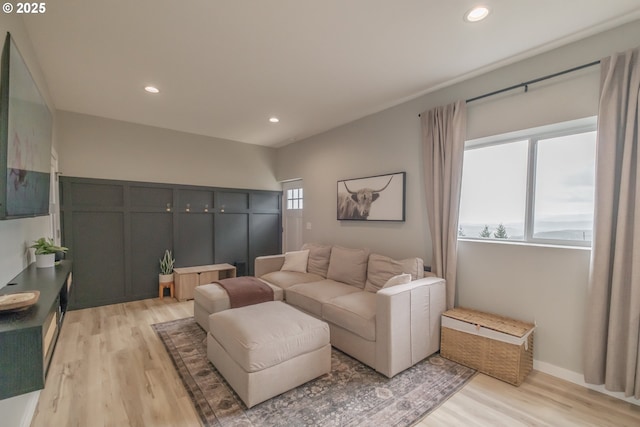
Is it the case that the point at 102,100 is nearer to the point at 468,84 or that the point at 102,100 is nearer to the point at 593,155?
the point at 468,84

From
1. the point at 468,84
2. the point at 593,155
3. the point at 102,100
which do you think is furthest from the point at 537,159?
the point at 102,100

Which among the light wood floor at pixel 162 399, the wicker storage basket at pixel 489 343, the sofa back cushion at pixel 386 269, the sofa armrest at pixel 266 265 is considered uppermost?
the sofa back cushion at pixel 386 269

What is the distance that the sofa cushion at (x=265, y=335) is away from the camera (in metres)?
1.91

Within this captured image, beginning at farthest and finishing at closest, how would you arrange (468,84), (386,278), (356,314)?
(386,278), (468,84), (356,314)

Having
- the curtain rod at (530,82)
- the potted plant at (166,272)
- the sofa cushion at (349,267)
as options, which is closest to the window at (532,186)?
the curtain rod at (530,82)

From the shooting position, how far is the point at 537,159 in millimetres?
2486

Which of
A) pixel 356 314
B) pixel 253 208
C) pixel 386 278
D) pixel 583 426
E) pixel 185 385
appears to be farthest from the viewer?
pixel 253 208

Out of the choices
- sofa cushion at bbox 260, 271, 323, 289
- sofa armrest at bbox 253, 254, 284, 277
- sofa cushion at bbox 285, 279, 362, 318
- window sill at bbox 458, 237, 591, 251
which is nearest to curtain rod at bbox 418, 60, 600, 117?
window sill at bbox 458, 237, 591, 251

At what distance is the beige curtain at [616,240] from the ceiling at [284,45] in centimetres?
50

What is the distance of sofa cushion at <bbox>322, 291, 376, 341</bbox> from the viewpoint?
2.36 metres

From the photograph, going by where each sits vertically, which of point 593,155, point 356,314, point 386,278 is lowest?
point 356,314

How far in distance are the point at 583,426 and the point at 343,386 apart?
1.54 m

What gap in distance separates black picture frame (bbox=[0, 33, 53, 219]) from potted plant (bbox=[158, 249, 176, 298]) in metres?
2.49

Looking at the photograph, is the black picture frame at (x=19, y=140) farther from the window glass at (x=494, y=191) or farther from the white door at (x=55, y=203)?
the window glass at (x=494, y=191)
